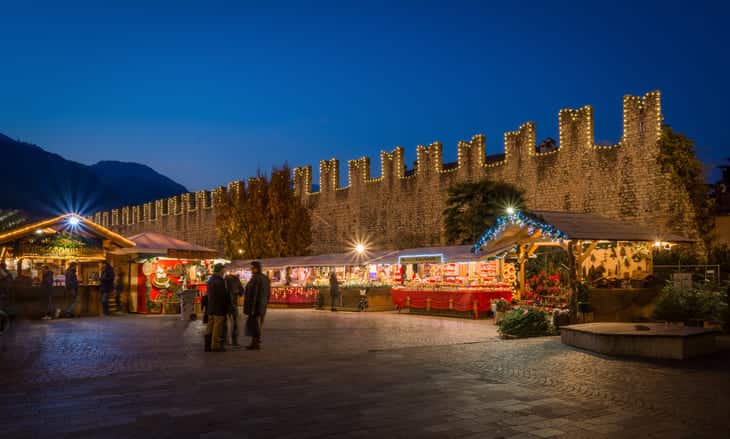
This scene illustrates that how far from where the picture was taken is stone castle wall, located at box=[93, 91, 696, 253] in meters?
20.3

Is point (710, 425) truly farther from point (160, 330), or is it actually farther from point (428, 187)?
point (428, 187)

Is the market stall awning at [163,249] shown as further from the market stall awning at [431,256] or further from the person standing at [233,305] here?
the person standing at [233,305]

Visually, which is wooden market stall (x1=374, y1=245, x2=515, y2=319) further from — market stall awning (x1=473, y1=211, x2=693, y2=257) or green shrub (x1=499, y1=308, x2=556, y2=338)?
green shrub (x1=499, y1=308, x2=556, y2=338)

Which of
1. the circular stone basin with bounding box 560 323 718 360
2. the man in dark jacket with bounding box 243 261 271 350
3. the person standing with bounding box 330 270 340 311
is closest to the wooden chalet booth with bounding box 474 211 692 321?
the circular stone basin with bounding box 560 323 718 360

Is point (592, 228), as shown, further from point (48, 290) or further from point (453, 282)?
point (48, 290)

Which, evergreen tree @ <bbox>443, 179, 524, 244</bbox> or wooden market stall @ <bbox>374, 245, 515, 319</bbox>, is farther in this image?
evergreen tree @ <bbox>443, 179, 524, 244</bbox>

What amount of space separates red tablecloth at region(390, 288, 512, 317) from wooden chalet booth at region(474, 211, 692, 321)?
0.79m

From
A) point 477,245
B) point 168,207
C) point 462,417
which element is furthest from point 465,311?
point 168,207

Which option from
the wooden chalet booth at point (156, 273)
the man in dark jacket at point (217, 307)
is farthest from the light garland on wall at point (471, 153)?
the man in dark jacket at point (217, 307)

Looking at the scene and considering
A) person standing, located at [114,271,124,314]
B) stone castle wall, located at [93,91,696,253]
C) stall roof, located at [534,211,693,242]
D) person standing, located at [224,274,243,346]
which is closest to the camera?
person standing, located at [224,274,243,346]

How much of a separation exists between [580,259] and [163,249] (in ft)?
34.3

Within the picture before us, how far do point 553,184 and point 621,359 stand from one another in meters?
16.2

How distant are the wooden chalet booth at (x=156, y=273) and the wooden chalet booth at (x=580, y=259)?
25.9ft

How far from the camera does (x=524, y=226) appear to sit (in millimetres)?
13719
